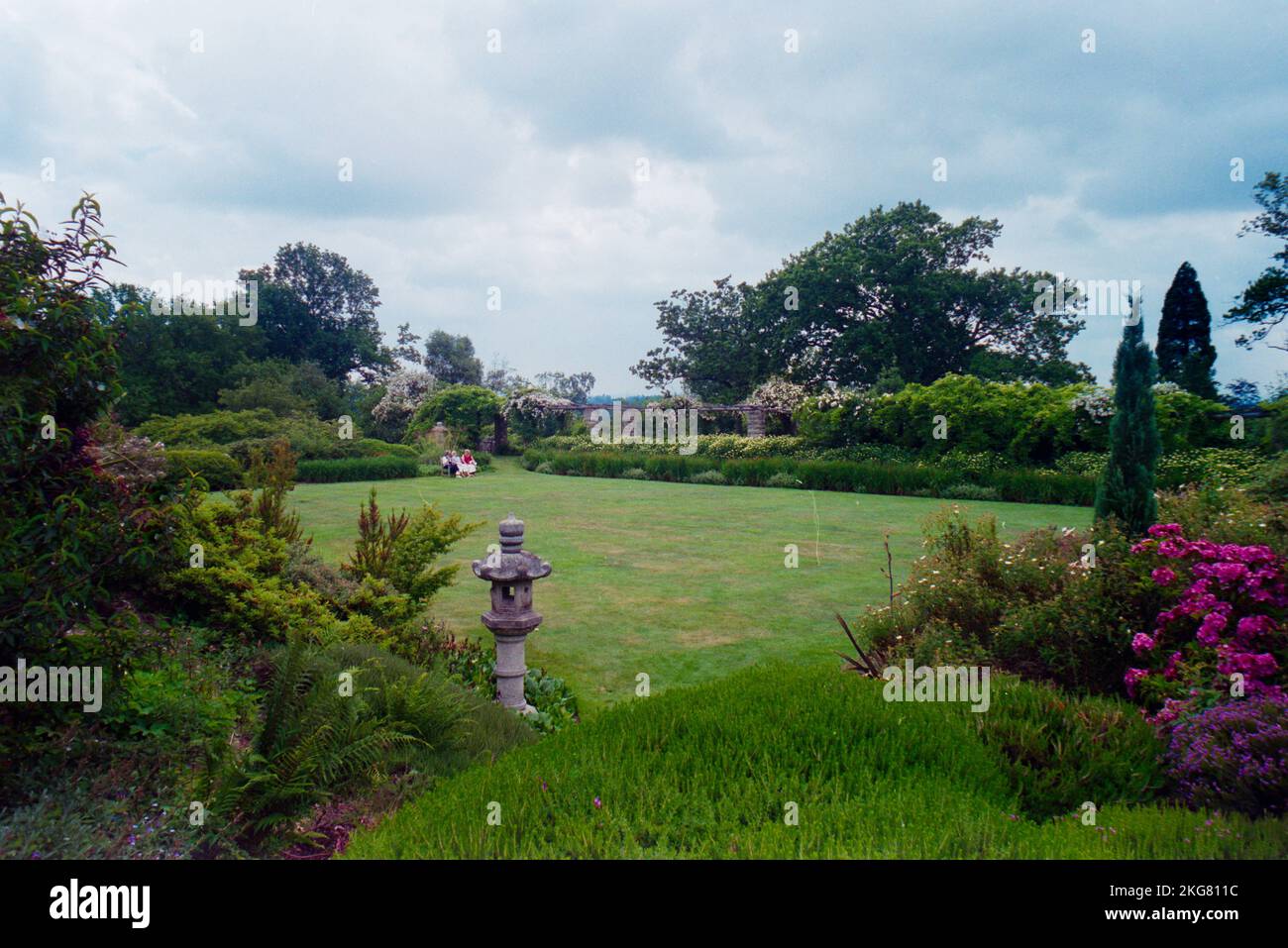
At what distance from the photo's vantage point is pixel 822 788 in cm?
299

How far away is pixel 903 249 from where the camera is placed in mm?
34531

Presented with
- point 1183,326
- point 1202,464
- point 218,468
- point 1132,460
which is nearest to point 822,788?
point 1132,460

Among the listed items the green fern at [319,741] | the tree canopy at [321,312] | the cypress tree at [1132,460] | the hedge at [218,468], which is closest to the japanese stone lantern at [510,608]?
the green fern at [319,741]

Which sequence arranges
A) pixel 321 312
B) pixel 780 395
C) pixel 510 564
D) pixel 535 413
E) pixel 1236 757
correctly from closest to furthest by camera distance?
pixel 1236 757 → pixel 510 564 → pixel 780 395 → pixel 535 413 → pixel 321 312

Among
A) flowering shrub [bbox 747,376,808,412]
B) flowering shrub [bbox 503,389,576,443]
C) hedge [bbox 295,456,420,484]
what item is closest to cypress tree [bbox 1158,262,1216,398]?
flowering shrub [bbox 747,376,808,412]

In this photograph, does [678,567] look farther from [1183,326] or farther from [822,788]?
[1183,326]

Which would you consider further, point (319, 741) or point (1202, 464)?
point (1202, 464)

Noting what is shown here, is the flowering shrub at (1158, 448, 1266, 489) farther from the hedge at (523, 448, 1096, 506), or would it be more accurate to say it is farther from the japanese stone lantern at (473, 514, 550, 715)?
the japanese stone lantern at (473, 514, 550, 715)

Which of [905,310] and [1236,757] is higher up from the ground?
[905,310]

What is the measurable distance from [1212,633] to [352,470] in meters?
22.0

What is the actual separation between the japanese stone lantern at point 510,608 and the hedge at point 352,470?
60.3 feet

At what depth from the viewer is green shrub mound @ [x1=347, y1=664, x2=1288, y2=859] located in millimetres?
2494

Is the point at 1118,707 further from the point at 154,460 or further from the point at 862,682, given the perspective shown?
the point at 154,460
